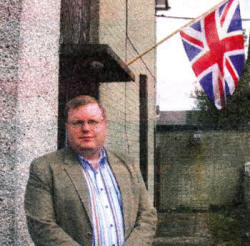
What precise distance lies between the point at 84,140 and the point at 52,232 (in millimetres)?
527

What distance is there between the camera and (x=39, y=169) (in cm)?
257

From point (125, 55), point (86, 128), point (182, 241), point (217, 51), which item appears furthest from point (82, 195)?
point (182, 241)

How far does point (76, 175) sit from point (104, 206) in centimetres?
23

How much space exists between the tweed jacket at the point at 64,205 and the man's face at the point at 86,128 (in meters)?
0.12

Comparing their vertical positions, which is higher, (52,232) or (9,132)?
(9,132)

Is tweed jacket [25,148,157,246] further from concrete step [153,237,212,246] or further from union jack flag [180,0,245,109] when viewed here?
concrete step [153,237,212,246]

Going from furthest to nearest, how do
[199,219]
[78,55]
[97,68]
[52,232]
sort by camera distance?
[199,219], [97,68], [78,55], [52,232]

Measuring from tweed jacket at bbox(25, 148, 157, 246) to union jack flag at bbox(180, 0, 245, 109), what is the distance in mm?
2657

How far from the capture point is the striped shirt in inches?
99.9

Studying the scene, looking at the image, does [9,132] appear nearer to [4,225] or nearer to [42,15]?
[4,225]

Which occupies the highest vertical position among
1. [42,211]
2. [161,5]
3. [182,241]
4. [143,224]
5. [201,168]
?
[161,5]

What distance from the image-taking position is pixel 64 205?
8.30 ft

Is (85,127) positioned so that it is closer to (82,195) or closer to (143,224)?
(82,195)

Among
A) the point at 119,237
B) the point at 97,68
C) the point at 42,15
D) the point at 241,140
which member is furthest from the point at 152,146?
the point at 119,237
